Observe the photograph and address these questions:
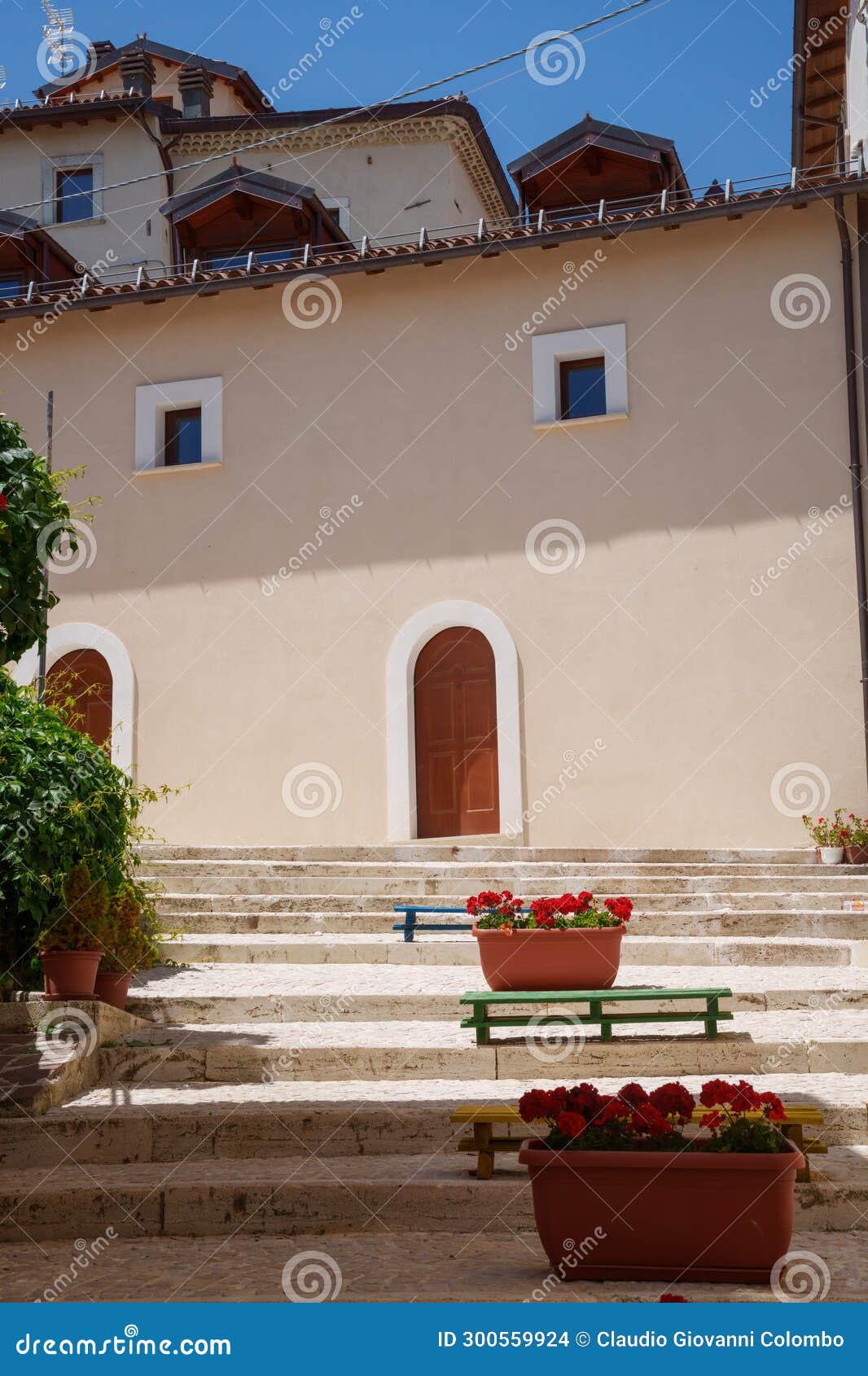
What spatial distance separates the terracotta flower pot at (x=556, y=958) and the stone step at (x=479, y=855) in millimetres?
4995

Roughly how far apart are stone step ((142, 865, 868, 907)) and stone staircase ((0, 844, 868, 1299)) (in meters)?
0.02

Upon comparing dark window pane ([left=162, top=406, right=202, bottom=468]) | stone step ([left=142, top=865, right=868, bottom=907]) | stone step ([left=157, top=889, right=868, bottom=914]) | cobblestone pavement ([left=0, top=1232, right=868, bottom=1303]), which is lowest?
cobblestone pavement ([left=0, top=1232, right=868, bottom=1303])

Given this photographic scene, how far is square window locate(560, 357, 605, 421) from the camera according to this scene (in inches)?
640

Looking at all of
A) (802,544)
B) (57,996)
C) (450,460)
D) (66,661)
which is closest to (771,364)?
(802,544)

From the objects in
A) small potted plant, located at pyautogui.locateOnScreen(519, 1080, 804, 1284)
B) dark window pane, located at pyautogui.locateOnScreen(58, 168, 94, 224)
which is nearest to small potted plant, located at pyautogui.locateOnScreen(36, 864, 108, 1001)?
small potted plant, located at pyautogui.locateOnScreen(519, 1080, 804, 1284)

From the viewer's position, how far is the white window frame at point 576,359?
15.9 meters

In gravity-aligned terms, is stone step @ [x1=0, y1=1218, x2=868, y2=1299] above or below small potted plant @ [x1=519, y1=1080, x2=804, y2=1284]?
below

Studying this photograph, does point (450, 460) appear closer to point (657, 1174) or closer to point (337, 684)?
point (337, 684)

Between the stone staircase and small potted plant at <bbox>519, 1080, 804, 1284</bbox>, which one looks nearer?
small potted plant at <bbox>519, 1080, 804, 1284</bbox>

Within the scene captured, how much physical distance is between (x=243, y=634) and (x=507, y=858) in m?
4.73

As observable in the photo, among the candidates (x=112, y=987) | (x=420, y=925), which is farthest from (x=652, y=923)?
(x=112, y=987)

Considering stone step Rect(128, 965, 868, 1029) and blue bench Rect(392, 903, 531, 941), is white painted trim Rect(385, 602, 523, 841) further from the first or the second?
stone step Rect(128, 965, 868, 1029)

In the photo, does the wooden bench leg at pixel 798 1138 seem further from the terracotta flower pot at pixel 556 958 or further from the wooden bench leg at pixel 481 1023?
the terracotta flower pot at pixel 556 958

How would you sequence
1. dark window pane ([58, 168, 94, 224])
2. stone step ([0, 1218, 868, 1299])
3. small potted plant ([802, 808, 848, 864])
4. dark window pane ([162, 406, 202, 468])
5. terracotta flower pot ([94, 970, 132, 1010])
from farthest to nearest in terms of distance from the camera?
dark window pane ([58, 168, 94, 224]) < dark window pane ([162, 406, 202, 468]) < small potted plant ([802, 808, 848, 864]) < terracotta flower pot ([94, 970, 132, 1010]) < stone step ([0, 1218, 868, 1299])
